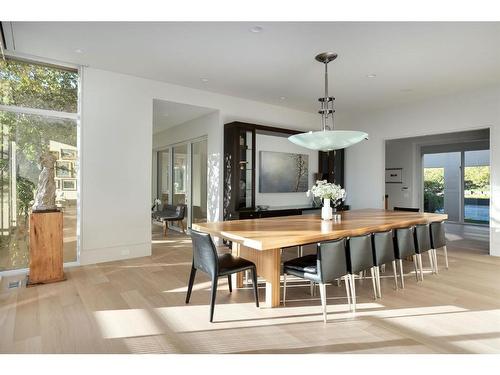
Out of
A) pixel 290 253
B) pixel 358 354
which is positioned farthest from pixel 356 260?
pixel 290 253

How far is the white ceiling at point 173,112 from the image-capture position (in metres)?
5.71

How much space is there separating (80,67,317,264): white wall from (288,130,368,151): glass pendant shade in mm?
2718

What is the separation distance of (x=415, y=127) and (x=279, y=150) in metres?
2.93

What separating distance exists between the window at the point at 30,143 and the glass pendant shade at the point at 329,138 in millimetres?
3365

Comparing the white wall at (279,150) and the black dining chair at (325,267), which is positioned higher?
the white wall at (279,150)

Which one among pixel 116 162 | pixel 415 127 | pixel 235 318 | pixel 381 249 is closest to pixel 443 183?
pixel 415 127

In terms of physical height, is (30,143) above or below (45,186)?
above

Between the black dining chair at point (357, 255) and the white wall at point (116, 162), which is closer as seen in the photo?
the black dining chair at point (357, 255)

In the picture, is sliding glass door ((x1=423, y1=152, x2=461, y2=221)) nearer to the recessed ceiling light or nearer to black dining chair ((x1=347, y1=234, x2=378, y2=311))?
black dining chair ((x1=347, y1=234, x2=378, y2=311))

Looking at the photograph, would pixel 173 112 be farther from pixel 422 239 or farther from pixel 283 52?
pixel 422 239

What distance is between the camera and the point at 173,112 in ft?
20.7

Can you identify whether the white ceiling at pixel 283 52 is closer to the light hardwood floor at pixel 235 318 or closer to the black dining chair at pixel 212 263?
the black dining chair at pixel 212 263

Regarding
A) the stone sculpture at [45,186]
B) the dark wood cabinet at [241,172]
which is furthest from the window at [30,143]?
the dark wood cabinet at [241,172]

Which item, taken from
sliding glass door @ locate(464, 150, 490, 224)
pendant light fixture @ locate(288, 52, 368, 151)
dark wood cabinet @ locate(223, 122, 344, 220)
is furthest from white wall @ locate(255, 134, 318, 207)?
sliding glass door @ locate(464, 150, 490, 224)
